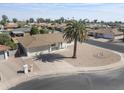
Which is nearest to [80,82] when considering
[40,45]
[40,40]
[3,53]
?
[40,45]

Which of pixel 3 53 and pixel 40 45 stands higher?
pixel 40 45

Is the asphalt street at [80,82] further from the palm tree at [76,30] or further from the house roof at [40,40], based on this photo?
the house roof at [40,40]

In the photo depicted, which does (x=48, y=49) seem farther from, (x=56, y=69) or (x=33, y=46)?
(x=56, y=69)

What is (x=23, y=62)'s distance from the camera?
30172 millimetres

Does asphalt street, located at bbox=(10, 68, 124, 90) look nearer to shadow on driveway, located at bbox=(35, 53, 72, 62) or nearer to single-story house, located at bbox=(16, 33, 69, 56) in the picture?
shadow on driveway, located at bbox=(35, 53, 72, 62)

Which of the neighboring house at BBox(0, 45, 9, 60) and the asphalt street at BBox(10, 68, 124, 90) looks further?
the neighboring house at BBox(0, 45, 9, 60)

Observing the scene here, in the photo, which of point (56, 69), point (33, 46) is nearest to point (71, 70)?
point (56, 69)

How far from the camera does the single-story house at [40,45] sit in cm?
3391

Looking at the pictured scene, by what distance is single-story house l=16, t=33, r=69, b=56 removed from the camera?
111ft

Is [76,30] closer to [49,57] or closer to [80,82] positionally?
[49,57]

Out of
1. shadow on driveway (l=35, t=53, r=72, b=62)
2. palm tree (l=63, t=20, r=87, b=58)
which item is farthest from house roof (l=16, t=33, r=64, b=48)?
palm tree (l=63, t=20, r=87, b=58)

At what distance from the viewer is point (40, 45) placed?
34625 millimetres

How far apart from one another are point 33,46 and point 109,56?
49.5 feet

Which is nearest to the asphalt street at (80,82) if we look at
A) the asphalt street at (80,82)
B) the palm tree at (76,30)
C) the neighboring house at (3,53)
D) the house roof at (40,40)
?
the asphalt street at (80,82)
